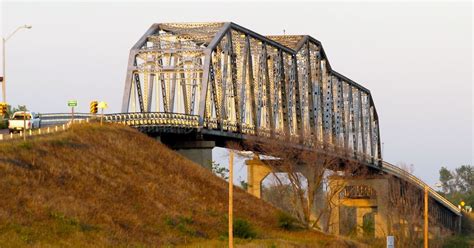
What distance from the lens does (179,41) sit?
102750 mm

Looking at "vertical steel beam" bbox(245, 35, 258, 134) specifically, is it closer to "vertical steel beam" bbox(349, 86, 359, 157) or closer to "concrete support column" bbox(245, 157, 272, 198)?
"concrete support column" bbox(245, 157, 272, 198)

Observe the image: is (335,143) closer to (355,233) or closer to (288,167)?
(355,233)

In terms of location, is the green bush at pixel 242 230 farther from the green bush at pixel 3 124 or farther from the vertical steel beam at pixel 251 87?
the vertical steel beam at pixel 251 87

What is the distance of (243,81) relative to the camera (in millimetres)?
109688

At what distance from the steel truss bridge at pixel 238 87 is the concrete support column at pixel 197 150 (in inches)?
53.7

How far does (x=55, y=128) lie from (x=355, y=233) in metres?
77.0

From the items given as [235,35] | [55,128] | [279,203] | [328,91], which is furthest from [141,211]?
[328,91]

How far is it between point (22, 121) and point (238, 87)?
114 feet

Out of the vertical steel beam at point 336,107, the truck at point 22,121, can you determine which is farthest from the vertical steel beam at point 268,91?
the truck at point 22,121

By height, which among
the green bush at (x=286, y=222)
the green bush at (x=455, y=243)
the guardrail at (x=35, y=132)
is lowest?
the green bush at (x=455, y=243)

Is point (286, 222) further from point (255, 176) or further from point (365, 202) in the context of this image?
point (365, 202)

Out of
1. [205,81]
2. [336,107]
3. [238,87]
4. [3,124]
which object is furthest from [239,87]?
[336,107]

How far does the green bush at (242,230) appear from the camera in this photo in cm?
6700

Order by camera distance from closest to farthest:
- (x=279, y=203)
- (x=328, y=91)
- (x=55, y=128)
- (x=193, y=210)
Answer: (x=193, y=210) < (x=55, y=128) < (x=279, y=203) < (x=328, y=91)
